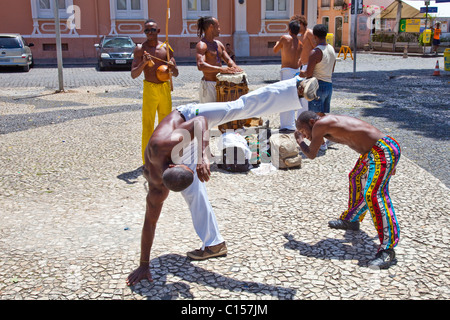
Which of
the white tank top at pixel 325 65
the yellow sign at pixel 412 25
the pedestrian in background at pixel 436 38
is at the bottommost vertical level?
the white tank top at pixel 325 65

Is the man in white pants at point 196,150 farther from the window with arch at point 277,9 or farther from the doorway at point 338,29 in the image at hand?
the doorway at point 338,29

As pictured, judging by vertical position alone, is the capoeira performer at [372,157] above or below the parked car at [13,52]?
below

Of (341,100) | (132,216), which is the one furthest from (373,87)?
(132,216)

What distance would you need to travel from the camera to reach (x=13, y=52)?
61.9 feet

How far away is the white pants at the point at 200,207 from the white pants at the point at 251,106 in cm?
34

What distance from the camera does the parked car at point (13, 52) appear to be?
18781 mm

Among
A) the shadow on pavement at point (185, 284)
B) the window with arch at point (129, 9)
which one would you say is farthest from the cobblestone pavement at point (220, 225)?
the window with arch at point (129, 9)

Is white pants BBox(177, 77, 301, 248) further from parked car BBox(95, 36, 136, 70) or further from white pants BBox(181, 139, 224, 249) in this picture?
parked car BBox(95, 36, 136, 70)

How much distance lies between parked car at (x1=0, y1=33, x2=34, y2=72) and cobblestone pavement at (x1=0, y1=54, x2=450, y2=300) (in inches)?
416

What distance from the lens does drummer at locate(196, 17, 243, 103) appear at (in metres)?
7.25

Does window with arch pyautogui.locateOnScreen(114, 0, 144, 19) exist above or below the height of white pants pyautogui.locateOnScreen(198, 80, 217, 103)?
above

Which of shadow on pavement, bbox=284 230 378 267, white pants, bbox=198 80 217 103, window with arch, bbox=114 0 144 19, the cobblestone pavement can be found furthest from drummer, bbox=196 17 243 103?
window with arch, bbox=114 0 144 19

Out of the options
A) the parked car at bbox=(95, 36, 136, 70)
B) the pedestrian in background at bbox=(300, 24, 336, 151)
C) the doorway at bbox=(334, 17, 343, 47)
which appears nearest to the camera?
the pedestrian in background at bbox=(300, 24, 336, 151)

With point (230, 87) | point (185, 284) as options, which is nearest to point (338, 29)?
point (230, 87)
